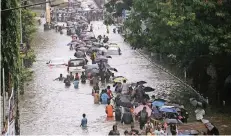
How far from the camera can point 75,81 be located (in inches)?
1268

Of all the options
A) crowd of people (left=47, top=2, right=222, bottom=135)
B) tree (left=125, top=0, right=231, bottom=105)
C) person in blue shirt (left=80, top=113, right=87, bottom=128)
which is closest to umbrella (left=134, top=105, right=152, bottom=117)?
crowd of people (left=47, top=2, right=222, bottom=135)

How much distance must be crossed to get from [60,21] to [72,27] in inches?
575

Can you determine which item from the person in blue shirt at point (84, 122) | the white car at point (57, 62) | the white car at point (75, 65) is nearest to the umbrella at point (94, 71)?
the white car at point (75, 65)

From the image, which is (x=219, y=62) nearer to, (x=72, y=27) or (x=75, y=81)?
(x=75, y=81)

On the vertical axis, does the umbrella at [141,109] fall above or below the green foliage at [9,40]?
below

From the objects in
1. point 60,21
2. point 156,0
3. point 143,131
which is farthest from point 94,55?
point 60,21

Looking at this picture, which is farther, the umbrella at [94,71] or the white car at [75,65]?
the white car at [75,65]

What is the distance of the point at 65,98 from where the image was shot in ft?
97.6

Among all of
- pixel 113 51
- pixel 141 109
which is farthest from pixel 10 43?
pixel 113 51

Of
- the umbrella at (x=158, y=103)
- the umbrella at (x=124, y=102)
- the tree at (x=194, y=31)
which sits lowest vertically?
the umbrella at (x=124, y=102)

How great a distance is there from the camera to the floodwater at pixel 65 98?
2383 cm

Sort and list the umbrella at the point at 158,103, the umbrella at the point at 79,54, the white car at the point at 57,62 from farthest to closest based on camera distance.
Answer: the umbrella at the point at 79,54
the white car at the point at 57,62
the umbrella at the point at 158,103

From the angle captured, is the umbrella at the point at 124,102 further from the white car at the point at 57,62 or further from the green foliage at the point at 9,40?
the white car at the point at 57,62

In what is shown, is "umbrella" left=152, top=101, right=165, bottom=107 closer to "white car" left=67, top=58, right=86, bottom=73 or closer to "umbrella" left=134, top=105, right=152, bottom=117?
"umbrella" left=134, top=105, right=152, bottom=117
